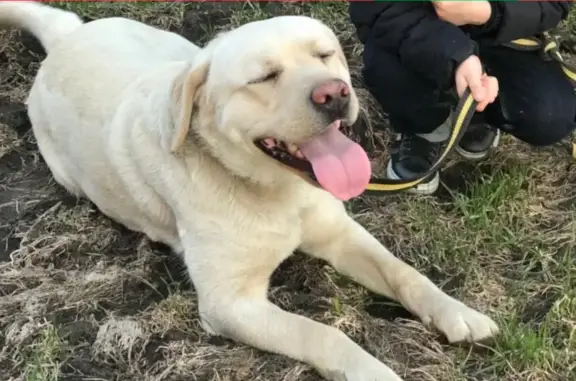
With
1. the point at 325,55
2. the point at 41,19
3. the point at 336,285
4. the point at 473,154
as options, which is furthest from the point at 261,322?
the point at 41,19

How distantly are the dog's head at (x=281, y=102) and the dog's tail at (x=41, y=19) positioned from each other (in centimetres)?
144

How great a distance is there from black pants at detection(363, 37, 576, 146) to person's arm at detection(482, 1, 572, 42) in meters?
0.23

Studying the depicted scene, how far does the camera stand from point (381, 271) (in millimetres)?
2947

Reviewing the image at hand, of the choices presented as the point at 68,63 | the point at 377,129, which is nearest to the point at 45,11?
the point at 68,63

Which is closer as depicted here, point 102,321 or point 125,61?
point 102,321

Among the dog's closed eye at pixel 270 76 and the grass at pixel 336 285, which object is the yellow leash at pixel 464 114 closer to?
the grass at pixel 336 285

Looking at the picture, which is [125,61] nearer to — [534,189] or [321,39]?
[321,39]

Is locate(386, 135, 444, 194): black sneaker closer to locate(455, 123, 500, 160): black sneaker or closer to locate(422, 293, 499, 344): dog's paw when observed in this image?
locate(455, 123, 500, 160): black sneaker

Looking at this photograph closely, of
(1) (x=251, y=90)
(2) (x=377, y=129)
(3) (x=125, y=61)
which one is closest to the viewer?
(1) (x=251, y=90)

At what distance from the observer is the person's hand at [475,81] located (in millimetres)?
2898

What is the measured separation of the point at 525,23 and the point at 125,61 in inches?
53.9

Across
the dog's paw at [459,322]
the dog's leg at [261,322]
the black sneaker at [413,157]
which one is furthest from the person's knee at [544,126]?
the dog's leg at [261,322]

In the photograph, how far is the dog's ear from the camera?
2.62m

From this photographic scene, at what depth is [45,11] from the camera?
13.2 ft
